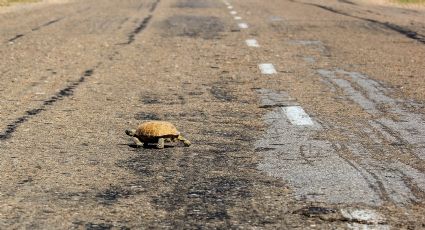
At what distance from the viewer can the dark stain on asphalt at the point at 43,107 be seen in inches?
295

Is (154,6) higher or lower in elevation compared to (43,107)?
lower

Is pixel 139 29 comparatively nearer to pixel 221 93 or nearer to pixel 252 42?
pixel 252 42

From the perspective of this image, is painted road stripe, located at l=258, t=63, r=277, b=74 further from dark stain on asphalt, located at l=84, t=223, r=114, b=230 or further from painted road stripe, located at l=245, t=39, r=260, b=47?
dark stain on asphalt, located at l=84, t=223, r=114, b=230

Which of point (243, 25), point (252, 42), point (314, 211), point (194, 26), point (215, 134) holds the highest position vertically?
point (314, 211)

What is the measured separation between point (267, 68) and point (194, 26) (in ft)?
27.2

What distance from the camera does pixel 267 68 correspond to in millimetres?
12352

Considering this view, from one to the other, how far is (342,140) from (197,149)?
3.91 feet

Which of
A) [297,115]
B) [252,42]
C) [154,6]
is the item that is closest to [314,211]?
[297,115]

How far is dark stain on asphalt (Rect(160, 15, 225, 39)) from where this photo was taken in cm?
1820

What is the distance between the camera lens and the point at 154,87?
10438 millimetres

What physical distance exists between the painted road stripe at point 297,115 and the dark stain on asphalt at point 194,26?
29.2 feet

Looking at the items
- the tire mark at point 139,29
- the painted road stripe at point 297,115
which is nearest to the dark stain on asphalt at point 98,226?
the painted road stripe at point 297,115

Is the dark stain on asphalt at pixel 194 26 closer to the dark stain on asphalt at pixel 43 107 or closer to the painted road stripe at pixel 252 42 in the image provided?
the painted road stripe at pixel 252 42

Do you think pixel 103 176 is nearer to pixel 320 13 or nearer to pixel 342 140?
pixel 342 140
